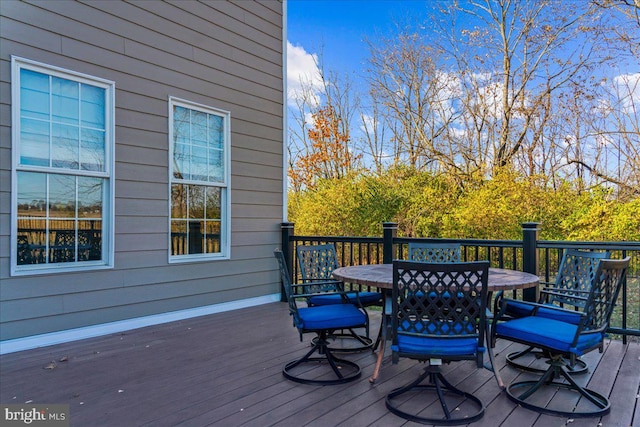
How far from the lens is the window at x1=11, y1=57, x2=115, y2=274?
3.50 metres

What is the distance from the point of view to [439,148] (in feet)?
29.7

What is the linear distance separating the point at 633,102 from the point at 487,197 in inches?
139

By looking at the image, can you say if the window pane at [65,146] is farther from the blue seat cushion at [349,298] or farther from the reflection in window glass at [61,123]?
the blue seat cushion at [349,298]

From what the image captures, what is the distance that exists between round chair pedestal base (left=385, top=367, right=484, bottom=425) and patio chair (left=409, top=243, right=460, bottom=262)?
1.49m

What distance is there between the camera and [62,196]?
3.75 m

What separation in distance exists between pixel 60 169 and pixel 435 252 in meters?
3.52

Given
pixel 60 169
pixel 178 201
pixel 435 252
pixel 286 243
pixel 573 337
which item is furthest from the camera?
pixel 286 243

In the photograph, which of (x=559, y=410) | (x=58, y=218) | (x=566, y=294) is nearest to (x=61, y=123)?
(x=58, y=218)

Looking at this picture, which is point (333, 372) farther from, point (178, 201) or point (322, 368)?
point (178, 201)

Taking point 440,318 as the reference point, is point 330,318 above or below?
below

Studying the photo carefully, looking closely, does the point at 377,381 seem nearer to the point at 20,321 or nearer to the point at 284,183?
the point at 20,321

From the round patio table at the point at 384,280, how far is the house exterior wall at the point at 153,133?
221 cm

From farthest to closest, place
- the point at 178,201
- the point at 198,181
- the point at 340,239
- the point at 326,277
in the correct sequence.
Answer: the point at 340,239
the point at 198,181
the point at 178,201
the point at 326,277

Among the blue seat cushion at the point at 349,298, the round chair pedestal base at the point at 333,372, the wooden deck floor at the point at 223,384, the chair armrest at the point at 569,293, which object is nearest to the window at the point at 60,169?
the wooden deck floor at the point at 223,384
